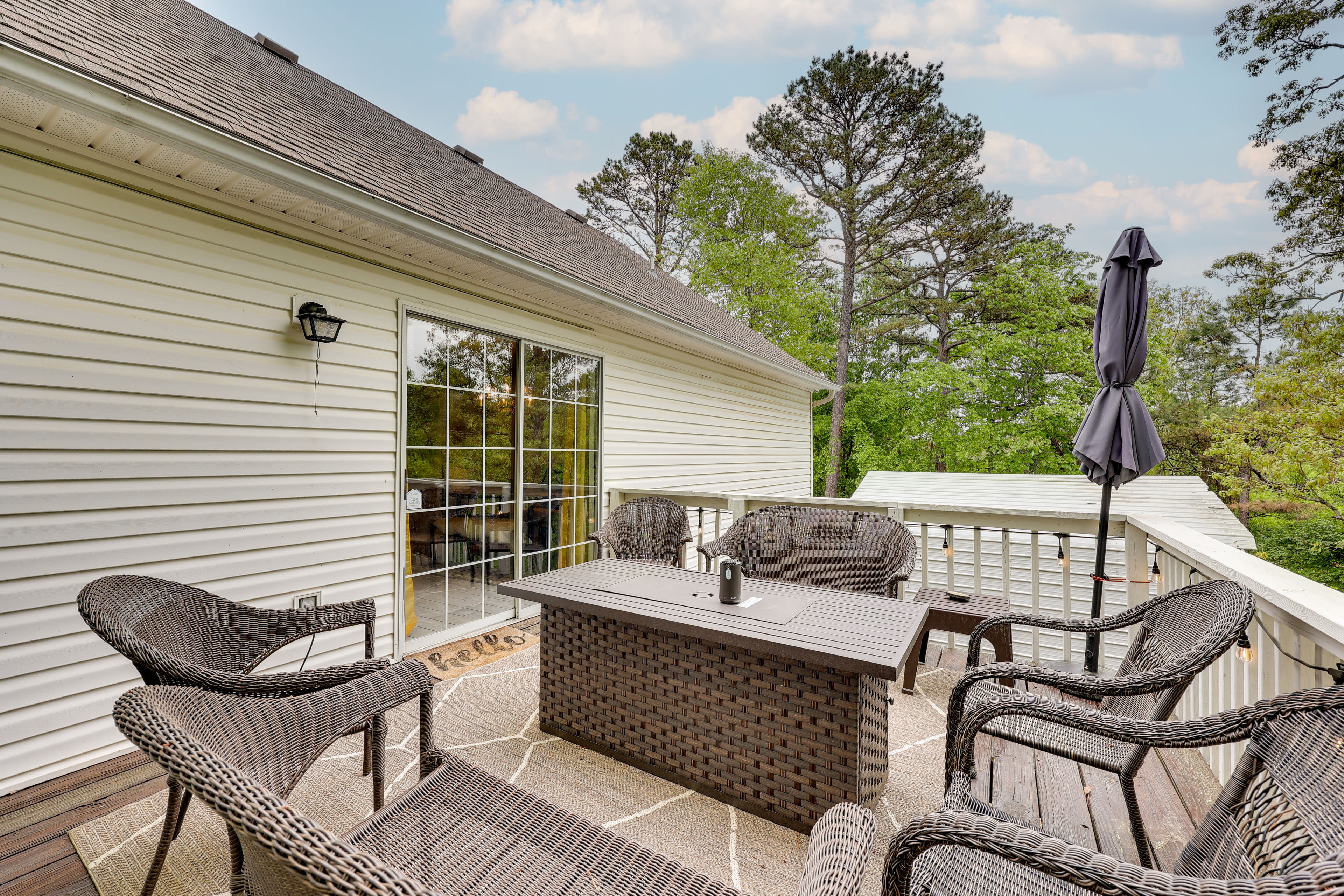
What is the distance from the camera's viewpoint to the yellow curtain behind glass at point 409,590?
355 centimetres

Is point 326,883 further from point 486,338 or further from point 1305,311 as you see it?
point 1305,311

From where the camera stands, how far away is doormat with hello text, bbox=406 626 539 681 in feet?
11.0

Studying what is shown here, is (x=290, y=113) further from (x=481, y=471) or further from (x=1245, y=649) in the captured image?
(x=1245, y=649)

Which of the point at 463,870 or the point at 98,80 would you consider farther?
the point at 98,80

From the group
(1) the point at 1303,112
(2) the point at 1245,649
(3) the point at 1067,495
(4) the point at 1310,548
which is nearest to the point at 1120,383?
(2) the point at 1245,649

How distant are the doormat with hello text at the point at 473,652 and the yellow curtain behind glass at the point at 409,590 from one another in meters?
0.18

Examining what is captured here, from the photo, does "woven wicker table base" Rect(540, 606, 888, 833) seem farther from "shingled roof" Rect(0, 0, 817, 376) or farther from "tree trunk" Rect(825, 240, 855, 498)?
"tree trunk" Rect(825, 240, 855, 498)

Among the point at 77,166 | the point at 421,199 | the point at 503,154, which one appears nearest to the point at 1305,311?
the point at 421,199

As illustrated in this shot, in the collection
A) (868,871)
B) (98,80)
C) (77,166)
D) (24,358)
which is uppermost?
(98,80)

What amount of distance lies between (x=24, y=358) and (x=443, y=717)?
2.25 m

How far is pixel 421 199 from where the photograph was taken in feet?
11.7

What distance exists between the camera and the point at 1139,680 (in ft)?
4.71

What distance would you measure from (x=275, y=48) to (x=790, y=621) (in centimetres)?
615

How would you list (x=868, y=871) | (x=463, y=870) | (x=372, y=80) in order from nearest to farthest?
(x=463, y=870), (x=868, y=871), (x=372, y=80)
